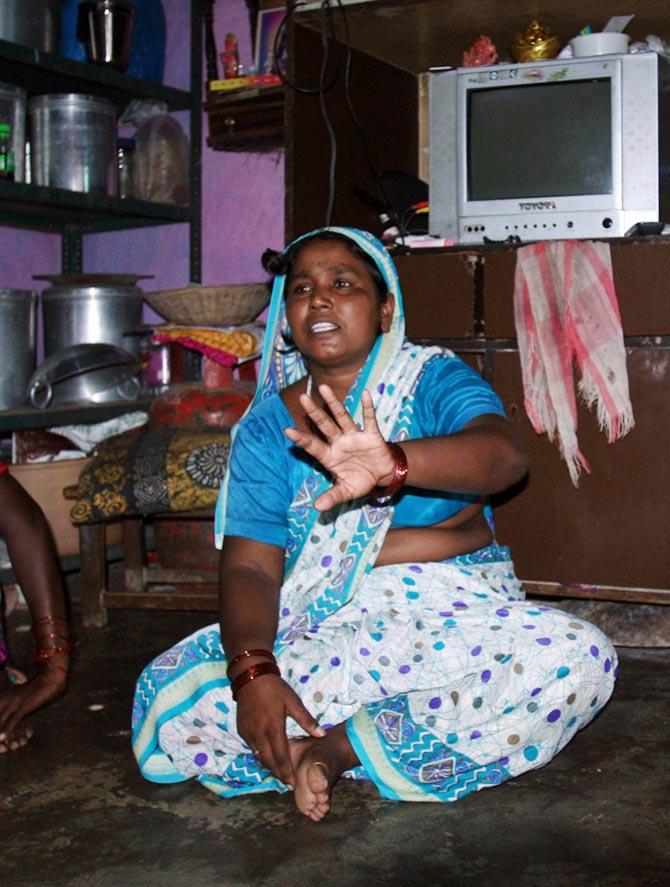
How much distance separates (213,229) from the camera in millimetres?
4508

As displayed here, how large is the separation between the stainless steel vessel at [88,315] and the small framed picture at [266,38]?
909 mm

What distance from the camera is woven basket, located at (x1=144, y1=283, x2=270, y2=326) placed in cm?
382

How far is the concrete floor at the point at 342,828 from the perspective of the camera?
5.65 ft

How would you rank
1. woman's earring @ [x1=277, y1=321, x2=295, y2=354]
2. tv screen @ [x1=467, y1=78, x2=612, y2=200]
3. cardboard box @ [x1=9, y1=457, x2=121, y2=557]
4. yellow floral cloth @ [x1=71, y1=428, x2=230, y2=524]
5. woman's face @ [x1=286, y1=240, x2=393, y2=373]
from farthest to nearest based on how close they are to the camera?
cardboard box @ [x1=9, y1=457, x2=121, y2=557] → yellow floral cloth @ [x1=71, y1=428, x2=230, y2=524] → tv screen @ [x1=467, y1=78, x2=612, y2=200] → woman's earring @ [x1=277, y1=321, x2=295, y2=354] → woman's face @ [x1=286, y1=240, x2=393, y2=373]

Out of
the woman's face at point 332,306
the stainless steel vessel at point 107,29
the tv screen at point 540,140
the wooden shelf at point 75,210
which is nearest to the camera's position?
the woman's face at point 332,306

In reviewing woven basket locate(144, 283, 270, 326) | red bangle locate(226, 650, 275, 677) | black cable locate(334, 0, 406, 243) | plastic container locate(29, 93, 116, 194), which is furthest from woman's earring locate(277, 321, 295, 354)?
plastic container locate(29, 93, 116, 194)

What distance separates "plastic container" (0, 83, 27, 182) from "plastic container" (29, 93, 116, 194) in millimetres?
75

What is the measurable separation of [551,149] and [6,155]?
5.72 ft

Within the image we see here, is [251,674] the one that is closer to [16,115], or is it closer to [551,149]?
[551,149]

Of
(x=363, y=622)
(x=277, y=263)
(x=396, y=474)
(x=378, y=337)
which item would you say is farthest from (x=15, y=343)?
(x=396, y=474)

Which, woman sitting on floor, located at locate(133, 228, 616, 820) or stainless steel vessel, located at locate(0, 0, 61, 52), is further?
stainless steel vessel, located at locate(0, 0, 61, 52)

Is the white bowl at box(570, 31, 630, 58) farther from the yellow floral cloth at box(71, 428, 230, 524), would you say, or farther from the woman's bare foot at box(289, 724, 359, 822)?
the woman's bare foot at box(289, 724, 359, 822)

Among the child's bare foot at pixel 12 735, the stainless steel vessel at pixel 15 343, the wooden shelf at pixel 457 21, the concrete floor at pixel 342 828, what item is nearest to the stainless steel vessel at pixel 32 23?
the stainless steel vessel at pixel 15 343

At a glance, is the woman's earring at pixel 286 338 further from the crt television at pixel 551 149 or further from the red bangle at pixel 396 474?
the crt television at pixel 551 149
